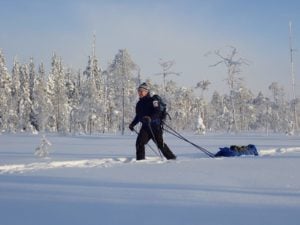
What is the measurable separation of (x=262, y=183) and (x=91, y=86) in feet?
170

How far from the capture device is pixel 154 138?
33.0 ft

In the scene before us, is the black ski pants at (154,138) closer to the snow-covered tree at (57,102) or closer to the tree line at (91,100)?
the tree line at (91,100)

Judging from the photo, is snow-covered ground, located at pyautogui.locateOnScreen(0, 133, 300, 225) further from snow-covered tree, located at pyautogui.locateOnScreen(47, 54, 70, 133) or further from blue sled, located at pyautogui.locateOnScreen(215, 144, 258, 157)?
snow-covered tree, located at pyautogui.locateOnScreen(47, 54, 70, 133)

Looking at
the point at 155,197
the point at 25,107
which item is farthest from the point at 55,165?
the point at 25,107

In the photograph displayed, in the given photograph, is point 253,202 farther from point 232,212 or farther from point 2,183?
point 2,183

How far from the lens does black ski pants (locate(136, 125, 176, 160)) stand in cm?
981

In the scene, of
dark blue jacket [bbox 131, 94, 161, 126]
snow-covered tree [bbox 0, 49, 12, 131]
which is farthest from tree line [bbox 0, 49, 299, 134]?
dark blue jacket [bbox 131, 94, 161, 126]

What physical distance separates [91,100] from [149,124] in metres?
48.1

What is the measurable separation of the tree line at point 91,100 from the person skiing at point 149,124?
3959 cm

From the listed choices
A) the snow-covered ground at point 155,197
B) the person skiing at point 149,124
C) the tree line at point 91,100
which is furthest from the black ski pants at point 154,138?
the tree line at point 91,100

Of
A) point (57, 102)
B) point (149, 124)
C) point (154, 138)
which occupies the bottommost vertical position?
point (154, 138)

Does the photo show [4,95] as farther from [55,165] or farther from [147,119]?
[55,165]

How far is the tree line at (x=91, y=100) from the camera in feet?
185

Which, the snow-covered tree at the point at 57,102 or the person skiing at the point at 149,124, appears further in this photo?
the snow-covered tree at the point at 57,102
